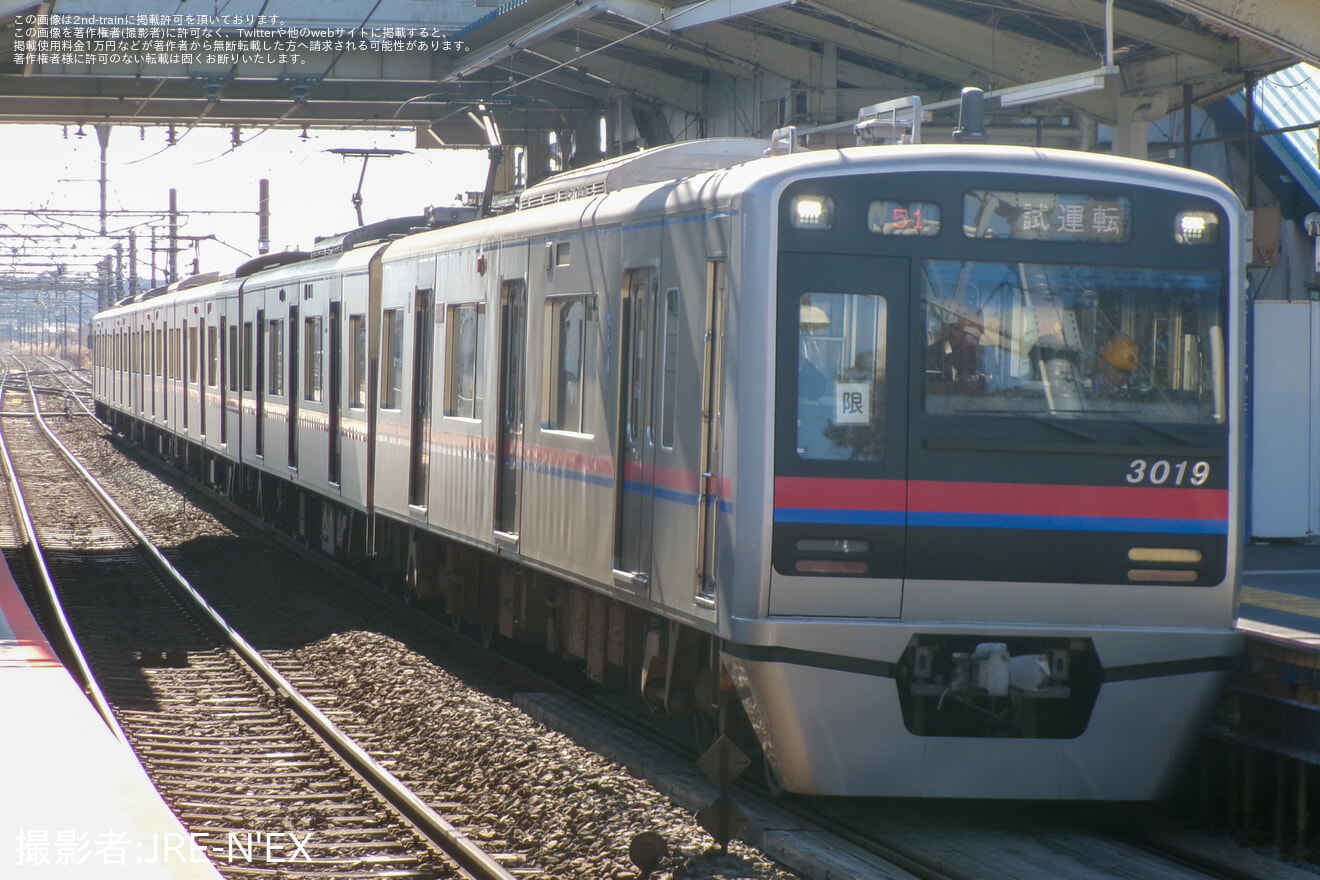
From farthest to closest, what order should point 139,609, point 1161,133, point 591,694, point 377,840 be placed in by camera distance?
point 1161,133
point 139,609
point 591,694
point 377,840

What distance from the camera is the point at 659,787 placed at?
7.39 meters

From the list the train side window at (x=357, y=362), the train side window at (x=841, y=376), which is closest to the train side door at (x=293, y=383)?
the train side window at (x=357, y=362)

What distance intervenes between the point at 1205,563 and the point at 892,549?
128cm

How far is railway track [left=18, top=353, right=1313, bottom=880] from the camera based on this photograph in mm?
6188

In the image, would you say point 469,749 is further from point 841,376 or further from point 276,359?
point 276,359

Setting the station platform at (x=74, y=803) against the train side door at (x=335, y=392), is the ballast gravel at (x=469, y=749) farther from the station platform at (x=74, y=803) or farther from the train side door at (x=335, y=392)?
the station platform at (x=74, y=803)

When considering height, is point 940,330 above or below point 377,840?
above

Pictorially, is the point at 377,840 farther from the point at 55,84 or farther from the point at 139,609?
the point at 55,84

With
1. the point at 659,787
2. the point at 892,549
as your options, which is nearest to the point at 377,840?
the point at 659,787

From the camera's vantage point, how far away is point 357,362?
46.0ft

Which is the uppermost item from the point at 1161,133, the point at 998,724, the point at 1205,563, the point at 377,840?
the point at 1161,133

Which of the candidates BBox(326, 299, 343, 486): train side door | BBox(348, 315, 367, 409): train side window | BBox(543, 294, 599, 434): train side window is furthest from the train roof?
BBox(326, 299, 343, 486): train side door

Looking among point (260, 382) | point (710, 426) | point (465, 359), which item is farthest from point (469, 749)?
point (260, 382)

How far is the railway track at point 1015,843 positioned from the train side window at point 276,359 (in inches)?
430
